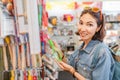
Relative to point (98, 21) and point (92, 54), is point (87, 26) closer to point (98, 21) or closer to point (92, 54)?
point (98, 21)

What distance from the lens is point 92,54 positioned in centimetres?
192

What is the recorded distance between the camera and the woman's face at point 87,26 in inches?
77.0

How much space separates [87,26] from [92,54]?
0.84ft

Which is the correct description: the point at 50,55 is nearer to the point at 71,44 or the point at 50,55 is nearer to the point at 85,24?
the point at 85,24

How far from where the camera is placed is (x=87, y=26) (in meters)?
1.96

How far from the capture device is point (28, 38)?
140 centimetres

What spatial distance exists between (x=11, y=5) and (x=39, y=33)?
0.26m

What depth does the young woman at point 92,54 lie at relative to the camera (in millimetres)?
1863

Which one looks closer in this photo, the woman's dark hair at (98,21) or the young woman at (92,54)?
the young woman at (92,54)

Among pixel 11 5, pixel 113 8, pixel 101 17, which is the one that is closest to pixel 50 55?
pixel 11 5

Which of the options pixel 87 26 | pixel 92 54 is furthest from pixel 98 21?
pixel 92 54

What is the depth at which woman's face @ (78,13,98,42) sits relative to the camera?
1.96m

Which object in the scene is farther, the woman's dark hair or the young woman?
the woman's dark hair

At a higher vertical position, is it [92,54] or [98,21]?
[98,21]
